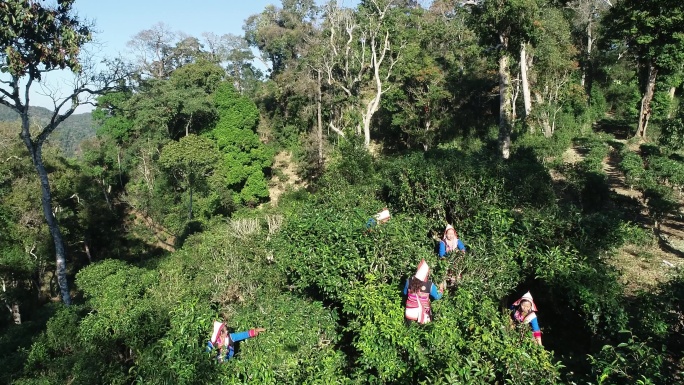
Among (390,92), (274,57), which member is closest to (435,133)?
(390,92)

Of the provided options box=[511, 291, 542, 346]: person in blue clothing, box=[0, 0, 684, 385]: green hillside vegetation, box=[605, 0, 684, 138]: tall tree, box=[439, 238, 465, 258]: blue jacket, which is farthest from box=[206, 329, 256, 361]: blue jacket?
box=[605, 0, 684, 138]: tall tree

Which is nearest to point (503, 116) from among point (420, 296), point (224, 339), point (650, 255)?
point (650, 255)

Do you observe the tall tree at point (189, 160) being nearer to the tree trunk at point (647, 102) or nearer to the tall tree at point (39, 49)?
the tall tree at point (39, 49)

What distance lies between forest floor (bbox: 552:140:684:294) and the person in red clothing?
308cm

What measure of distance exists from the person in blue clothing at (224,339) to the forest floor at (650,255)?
5493 millimetres

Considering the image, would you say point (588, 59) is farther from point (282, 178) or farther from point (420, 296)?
point (420, 296)

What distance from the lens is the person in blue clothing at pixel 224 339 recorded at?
4.89 m

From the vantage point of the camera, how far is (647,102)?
1720 cm

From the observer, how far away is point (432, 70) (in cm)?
2289

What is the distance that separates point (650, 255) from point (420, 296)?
6.52 meters

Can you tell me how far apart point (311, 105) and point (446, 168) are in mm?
20921

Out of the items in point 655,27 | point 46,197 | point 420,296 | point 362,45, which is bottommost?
point 420,296

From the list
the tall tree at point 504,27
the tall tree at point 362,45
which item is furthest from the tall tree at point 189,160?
the tall tree at point 504,27

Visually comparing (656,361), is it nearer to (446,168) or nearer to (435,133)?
(446,168)
